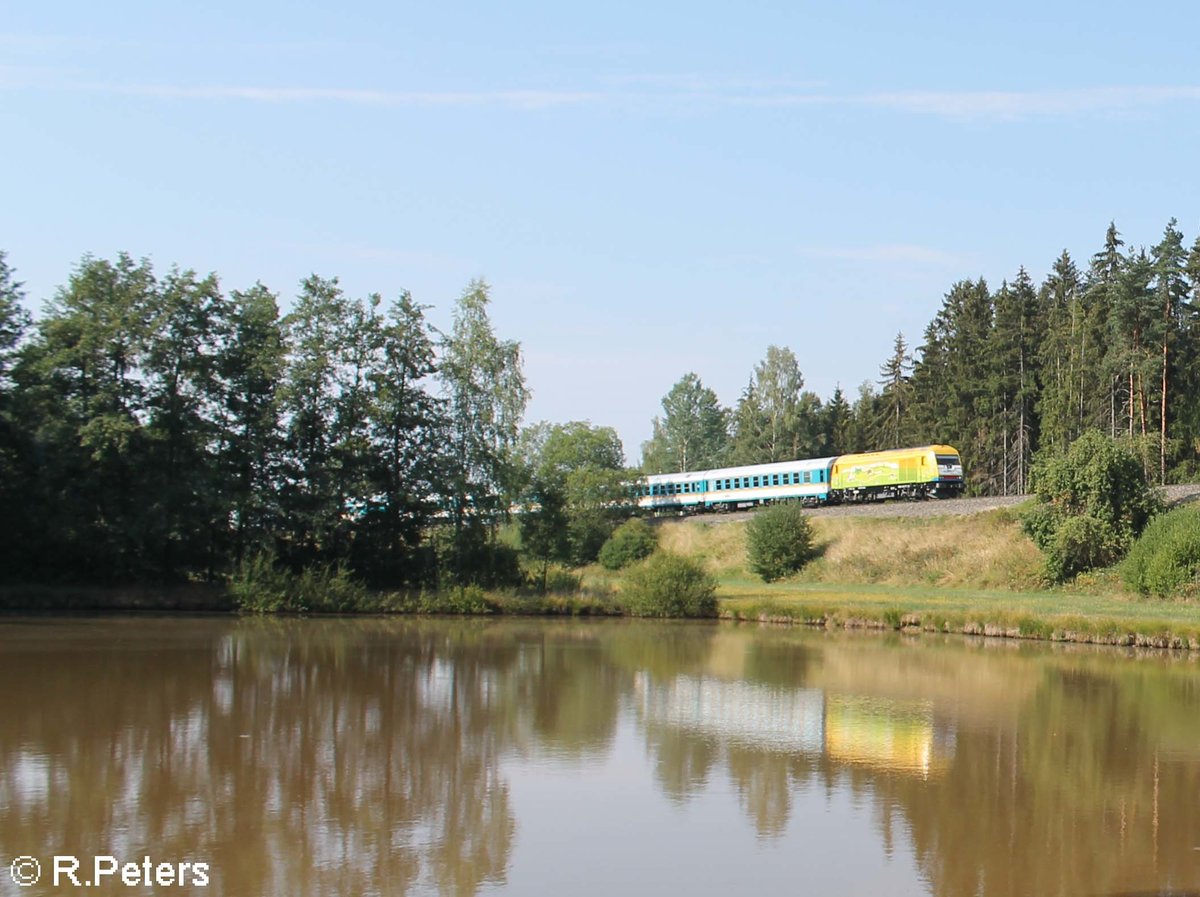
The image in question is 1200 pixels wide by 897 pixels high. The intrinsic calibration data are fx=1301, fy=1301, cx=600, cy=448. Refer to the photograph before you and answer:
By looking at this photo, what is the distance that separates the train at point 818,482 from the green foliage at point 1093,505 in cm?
1505

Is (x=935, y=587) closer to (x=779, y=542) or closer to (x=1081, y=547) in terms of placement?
(x=1081, y=547)

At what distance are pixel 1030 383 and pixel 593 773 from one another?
65.9 meters

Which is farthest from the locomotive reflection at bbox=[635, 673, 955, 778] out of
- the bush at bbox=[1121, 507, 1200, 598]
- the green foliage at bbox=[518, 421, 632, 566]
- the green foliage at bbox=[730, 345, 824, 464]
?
the green foliage at bbox=[730, 345, 824, 464]

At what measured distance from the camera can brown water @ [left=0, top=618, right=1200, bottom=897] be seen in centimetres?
1348

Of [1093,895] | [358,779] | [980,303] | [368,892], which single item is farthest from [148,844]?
[980,303]

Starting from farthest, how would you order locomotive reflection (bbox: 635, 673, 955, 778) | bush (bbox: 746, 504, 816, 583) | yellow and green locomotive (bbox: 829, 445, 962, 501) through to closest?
yellow and green locomotive (bbox: 829, 445, 962, 501)
bush (bbox: 746, 504, 816, 583)
locomotive reflection (bbox: 635, 673, 955, 778)

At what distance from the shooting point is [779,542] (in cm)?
5981

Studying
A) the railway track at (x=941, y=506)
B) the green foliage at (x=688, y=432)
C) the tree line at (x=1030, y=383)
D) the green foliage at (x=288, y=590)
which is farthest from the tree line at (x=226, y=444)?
the green foliage at (x=688, y=432)

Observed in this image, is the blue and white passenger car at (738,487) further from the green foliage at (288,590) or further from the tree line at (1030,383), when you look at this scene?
the green foliage at (288,590)

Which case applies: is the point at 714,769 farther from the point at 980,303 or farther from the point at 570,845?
the point at 980,303

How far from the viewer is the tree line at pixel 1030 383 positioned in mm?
67250

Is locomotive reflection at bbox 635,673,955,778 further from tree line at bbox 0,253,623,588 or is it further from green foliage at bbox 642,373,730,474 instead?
green foliage at bbox 642,373,730,474

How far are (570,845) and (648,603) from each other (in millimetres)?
32023

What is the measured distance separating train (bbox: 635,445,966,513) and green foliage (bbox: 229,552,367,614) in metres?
26.7
